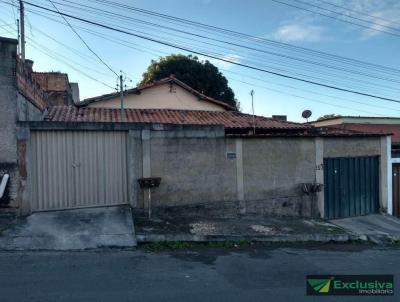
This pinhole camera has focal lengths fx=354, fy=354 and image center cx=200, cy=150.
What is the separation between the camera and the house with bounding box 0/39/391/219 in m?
8.12

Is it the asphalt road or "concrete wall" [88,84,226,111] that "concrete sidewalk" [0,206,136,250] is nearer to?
the asphalt road

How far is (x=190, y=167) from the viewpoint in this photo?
9.28m

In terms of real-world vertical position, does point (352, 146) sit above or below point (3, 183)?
above

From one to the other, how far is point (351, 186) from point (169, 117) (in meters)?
7.60

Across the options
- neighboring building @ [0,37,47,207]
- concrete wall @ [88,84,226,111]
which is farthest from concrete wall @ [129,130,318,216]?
concrete wall @ [88,84,226,111]

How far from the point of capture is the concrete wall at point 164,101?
18.0 m

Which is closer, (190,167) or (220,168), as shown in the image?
(190,167)

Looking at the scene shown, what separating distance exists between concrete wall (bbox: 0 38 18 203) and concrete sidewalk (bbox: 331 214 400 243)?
8.14 meters

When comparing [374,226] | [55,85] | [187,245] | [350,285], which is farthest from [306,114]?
[55,85]

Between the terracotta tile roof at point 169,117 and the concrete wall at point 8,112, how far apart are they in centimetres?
461

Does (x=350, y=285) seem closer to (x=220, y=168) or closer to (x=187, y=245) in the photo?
(x=187, y=245)

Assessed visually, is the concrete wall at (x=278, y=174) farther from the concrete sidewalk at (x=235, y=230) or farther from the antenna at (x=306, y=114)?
the antenna at (x=306, y=114)

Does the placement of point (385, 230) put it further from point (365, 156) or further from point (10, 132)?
point (10, 132)

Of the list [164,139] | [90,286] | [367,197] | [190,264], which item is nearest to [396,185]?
[367,197]
